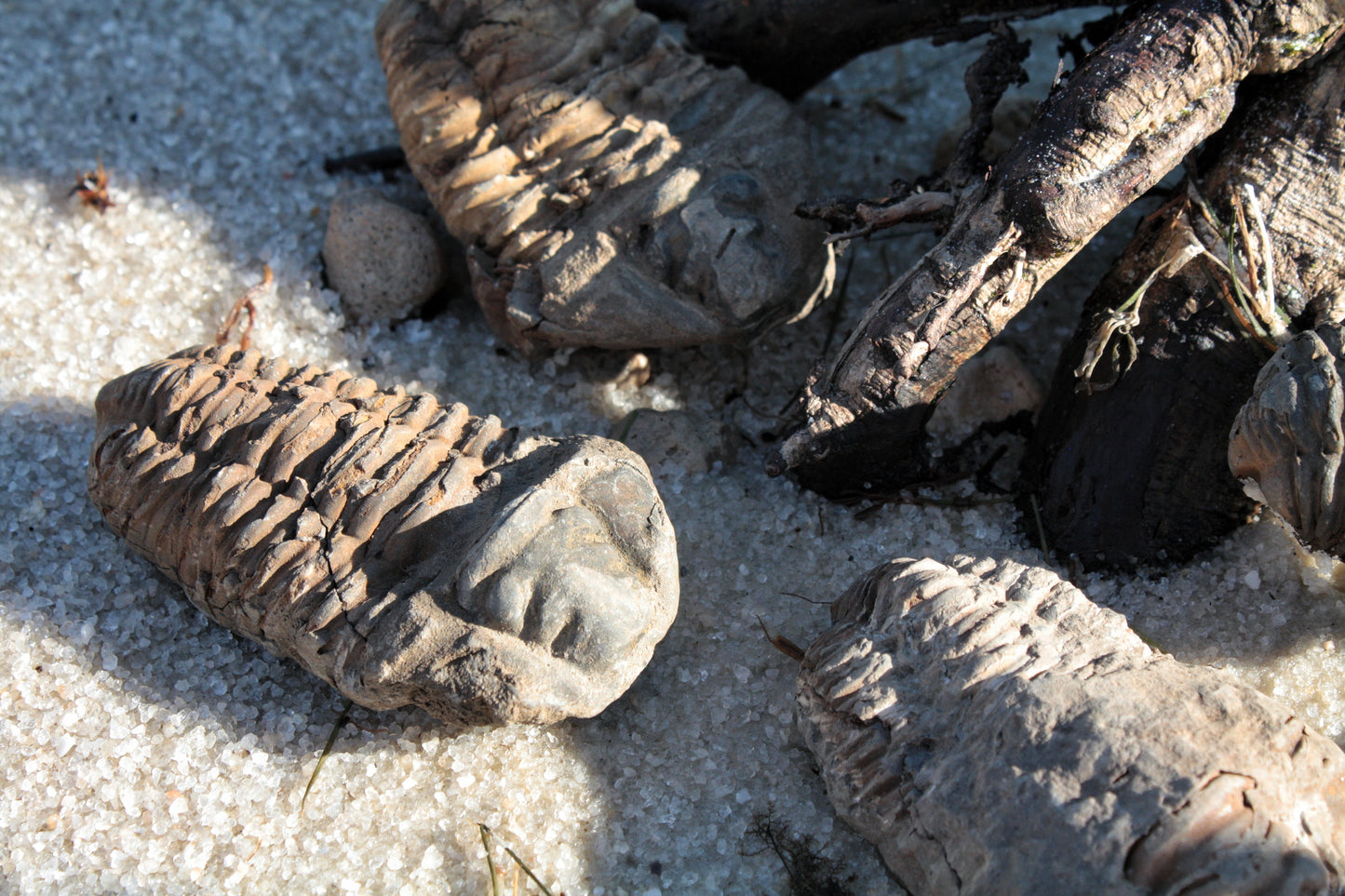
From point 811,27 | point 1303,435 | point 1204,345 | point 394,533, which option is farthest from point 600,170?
point 1303,435

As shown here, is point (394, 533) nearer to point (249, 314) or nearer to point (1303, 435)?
point (249, 314)

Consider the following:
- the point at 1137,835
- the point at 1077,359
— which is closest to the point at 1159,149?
the point at 1077,359

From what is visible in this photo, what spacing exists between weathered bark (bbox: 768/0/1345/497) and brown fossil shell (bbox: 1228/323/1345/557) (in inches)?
21.8

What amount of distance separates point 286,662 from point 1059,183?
231cm

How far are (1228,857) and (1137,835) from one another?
0.50 ft

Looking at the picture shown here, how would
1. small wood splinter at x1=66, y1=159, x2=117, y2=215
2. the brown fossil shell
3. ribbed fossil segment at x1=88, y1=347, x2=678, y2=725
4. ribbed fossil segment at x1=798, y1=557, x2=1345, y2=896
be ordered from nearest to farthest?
ribbed fossil segment at x1=798, y1=557, x2=1345, y2=896, ribbed fossil segment at x1=88, y1=347, x2=678, y2=725, the brown fossil shell, small wood splinter at x1=66, y1=159, x2=117, y2=215

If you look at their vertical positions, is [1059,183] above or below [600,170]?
above

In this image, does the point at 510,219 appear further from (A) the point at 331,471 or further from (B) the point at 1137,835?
(B) the point at 1137,835

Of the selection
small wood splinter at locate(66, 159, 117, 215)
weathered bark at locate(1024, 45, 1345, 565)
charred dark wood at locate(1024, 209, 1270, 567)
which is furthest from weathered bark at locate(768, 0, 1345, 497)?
small wood splinter at locate(66, 159, 117, 215)

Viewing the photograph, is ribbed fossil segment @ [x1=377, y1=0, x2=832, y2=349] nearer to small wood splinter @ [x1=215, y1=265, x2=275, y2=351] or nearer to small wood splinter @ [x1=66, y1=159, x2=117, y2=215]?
small wood splinter @ [x1=215, y1=265, x2=275, y2=351]

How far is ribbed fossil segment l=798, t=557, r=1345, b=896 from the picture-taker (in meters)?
1.72

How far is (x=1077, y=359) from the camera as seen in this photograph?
2.72m

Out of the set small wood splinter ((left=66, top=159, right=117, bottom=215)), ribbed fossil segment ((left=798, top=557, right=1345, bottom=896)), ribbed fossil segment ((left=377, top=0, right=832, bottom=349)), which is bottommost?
small wood splinter ((left=66, top=159, right=117, bottom=215))

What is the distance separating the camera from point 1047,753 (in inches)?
72.4
